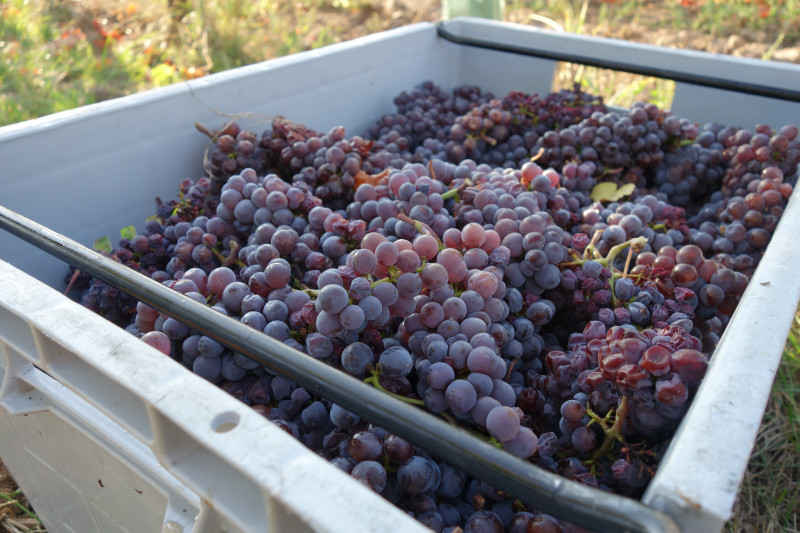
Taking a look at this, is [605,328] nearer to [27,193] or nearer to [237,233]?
[237,233]

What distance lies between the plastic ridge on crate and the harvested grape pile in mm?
125

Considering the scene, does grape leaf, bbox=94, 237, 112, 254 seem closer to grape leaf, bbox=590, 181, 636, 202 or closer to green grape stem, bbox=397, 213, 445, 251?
green grape stem, bbox=397, 213, 445, 251

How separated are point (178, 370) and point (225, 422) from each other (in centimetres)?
10

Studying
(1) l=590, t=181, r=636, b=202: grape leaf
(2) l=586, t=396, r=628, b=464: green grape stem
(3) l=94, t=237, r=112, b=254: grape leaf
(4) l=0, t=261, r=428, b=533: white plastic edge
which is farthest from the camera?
(1) l=590, t=181, r=636, b=202: grape leaf

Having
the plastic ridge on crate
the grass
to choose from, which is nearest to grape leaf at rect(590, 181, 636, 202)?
the plastic ridge on crate

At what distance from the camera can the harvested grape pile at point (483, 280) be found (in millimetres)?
777

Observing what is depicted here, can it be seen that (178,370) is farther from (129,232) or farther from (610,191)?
(610,191)

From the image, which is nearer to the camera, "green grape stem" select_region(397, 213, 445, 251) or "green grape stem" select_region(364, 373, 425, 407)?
"green grape stem" select_region(364, 373, 425, 407)

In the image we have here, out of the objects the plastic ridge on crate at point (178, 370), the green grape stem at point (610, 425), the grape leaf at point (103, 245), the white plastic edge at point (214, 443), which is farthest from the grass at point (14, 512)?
the green grape stem at point (610, 425)

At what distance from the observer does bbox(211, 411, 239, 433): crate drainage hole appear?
21.9 inches

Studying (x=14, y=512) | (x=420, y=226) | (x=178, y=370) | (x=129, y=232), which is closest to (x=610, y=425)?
(x=420, y=226)

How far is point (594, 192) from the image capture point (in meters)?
1.63

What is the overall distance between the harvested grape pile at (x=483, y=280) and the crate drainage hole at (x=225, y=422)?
226 millimetres

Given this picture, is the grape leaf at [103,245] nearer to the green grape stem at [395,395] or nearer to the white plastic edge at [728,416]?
the green grape stem at [395,395]
